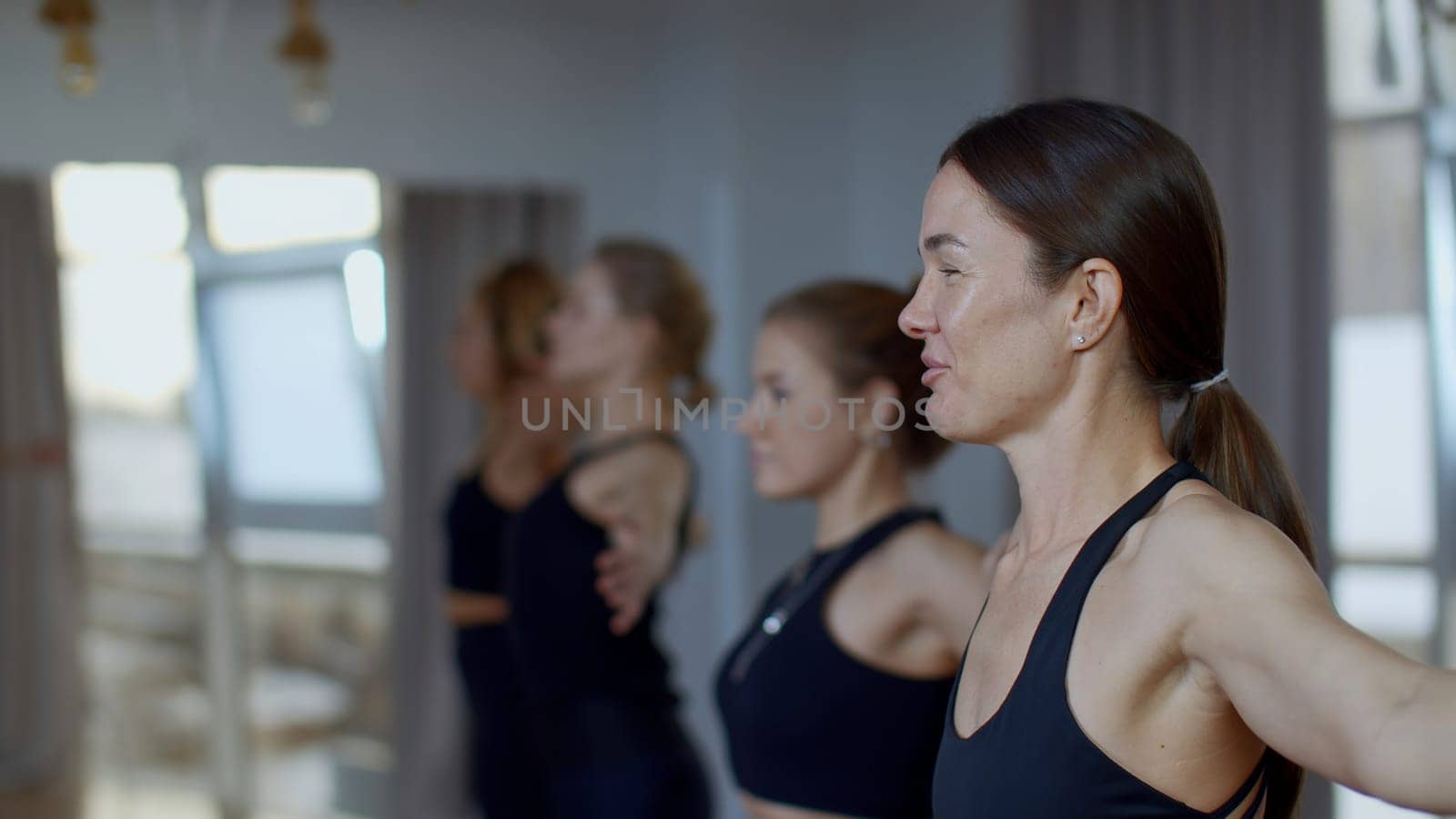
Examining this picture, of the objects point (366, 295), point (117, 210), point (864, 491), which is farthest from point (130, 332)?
point (864, 491)

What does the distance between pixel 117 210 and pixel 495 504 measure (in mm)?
1069

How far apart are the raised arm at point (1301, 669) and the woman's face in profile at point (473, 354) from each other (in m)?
2.46

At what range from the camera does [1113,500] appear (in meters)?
0.97

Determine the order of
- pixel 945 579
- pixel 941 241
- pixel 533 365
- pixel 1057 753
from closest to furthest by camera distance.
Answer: pixel 1057 753, pixel 941 241, pixel 945 579, pixel 533 365

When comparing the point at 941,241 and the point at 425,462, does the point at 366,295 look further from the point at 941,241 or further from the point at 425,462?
the point at 941,241

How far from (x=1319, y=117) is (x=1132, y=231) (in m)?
1.61

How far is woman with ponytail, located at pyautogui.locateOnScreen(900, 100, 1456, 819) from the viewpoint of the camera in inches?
31.6

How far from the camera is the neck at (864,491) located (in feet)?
5.50

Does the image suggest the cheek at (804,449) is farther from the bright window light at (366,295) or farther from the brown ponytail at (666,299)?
the bright window light at (366,295)

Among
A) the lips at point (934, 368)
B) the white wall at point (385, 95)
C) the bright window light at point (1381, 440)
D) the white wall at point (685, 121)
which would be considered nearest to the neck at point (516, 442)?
Result: the white wall at point (685, 121)

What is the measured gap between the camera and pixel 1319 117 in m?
2.27

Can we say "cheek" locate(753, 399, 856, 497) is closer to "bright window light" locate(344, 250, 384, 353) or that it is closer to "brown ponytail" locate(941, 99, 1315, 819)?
"brown ponytail" locate(941, 99, 1315, 819)

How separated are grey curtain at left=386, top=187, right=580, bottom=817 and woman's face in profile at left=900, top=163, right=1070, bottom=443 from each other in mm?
2387

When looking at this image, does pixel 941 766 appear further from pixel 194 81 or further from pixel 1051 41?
pixel 194 81
